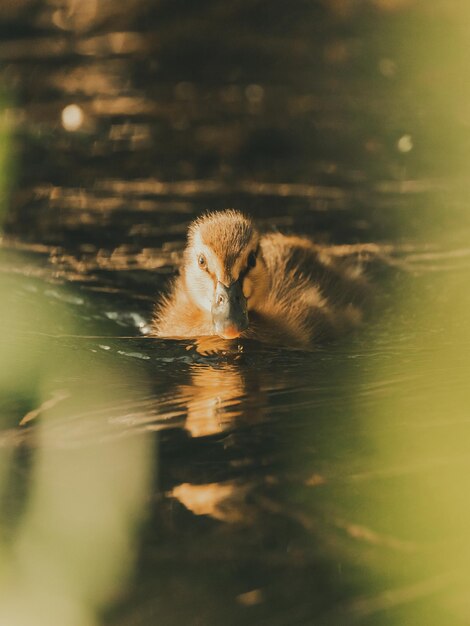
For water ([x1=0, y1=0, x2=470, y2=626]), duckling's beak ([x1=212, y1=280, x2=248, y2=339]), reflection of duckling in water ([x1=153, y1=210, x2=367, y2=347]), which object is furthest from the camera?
reflection of duckling in water ([x1=153, y1=210, x2=367, y2=347])

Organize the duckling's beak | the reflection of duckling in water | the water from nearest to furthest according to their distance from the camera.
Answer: the water < the duckling's beak < the reflection of duckling in water

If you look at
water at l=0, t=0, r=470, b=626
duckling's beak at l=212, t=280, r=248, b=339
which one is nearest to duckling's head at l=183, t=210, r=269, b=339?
duckling's beak at l=212, t=280, r=248, b=339

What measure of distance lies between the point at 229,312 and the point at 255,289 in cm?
43

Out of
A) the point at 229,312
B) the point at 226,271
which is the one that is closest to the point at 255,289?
the point at 226,271

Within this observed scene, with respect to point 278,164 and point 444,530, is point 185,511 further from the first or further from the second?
point 278,164

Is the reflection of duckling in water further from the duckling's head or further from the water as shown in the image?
the water

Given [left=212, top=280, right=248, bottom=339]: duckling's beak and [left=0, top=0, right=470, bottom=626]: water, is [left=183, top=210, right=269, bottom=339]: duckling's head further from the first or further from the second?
[left=0, top=0, right=470, bottom=626]: water

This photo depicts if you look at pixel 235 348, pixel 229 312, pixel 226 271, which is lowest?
pixel 235 348

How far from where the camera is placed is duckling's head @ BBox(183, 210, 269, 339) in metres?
4.31

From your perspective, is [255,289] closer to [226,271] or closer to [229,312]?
[226,271]

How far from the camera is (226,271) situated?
4414 millimetres

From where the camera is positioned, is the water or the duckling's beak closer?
the water

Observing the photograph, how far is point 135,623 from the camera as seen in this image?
2232 millimetres

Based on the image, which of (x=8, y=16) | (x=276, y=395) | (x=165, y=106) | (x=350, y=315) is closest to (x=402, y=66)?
(x=165, y=106)
